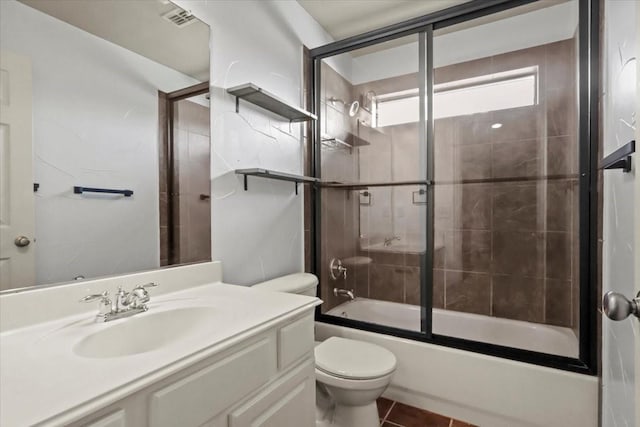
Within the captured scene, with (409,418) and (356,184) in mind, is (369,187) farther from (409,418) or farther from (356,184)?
(409,418)

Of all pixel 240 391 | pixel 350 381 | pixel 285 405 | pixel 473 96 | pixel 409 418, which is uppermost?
pixel 473 96

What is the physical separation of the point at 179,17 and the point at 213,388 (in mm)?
1517

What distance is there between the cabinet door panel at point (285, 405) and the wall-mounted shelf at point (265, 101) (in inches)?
52.0

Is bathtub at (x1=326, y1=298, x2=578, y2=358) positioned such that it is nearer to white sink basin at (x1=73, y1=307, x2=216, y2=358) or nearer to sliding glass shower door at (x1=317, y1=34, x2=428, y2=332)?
sliding glass shower door at (x1=317, y1=34, x2=428, y2=332)

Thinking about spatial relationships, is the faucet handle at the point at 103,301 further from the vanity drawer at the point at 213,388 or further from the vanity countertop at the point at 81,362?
the vanity drawer at the point at 213,388

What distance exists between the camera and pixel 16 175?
97 cm

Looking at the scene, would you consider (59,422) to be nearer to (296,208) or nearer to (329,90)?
(296,208)

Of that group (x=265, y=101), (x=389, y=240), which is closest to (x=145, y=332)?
(x=265, y=101)

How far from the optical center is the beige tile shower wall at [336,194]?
8.03ft

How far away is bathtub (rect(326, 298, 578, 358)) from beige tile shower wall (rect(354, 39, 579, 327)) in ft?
0.22

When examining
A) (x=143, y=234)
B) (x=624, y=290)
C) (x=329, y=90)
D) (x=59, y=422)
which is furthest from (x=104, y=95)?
(x=624, y=290)

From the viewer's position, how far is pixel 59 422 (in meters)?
0.53

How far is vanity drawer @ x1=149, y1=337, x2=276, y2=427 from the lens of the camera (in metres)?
0.72

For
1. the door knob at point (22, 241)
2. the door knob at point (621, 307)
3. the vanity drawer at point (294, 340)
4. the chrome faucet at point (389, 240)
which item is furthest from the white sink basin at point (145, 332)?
the chrome faucet at point (389, 240)
